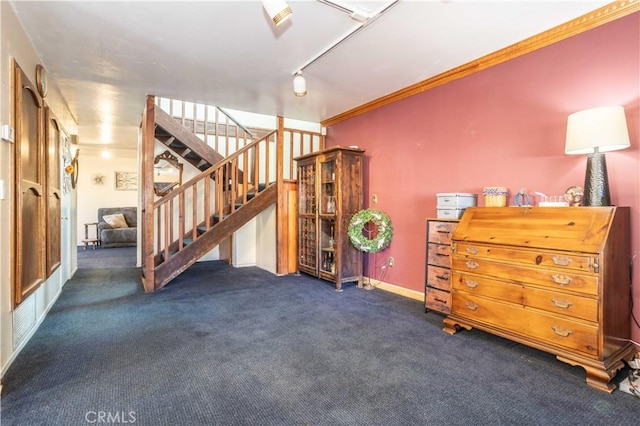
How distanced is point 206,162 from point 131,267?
2484 mm

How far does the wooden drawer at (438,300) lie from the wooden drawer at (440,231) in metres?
0.50

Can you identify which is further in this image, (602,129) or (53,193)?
(53,193)

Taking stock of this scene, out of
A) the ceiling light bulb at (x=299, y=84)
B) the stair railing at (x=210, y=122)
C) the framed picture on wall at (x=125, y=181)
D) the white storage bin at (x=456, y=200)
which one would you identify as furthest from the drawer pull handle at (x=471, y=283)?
the framed picture on wall at (x=125, y=181)

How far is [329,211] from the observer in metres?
4.71

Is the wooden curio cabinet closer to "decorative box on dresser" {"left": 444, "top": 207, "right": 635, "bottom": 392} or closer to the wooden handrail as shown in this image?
the wooden handrail

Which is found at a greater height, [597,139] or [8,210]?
[597,139]

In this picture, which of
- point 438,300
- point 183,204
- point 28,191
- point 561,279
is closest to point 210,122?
point 183,204

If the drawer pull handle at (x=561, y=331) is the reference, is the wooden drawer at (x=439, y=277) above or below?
above

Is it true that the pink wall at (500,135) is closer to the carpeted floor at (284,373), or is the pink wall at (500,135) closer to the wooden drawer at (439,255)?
the wooden drawer at (439,255)

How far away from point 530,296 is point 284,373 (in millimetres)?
1829

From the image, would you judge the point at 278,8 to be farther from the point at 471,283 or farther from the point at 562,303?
the point at 562,303

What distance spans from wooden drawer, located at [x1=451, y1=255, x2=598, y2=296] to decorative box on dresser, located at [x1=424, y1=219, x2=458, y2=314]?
1.09ft

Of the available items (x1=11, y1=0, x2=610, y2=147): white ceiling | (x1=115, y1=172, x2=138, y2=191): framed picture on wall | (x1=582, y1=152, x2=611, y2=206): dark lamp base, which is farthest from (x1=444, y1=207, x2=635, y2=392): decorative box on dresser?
(x1=115, y1=172, x2=138, y2=191): framed picture on wall

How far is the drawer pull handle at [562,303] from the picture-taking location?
85.7 inches
